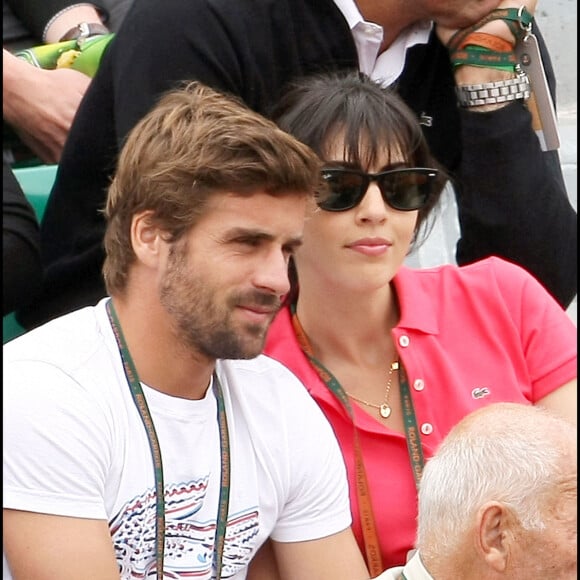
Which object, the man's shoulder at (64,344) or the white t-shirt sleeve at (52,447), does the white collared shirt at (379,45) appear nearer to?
the man's shoulder at (64,344)

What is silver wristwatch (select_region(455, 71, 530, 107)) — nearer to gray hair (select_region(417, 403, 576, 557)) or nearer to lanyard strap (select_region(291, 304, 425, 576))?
lanyard strap (select_region(291, 304, 425, 576))

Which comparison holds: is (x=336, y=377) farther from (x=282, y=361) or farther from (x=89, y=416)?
(x=89, y=416)

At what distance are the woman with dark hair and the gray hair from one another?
342 mm

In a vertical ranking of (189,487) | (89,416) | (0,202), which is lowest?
(189,487)

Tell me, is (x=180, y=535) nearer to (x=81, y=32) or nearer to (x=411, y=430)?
(x=411, y=430)

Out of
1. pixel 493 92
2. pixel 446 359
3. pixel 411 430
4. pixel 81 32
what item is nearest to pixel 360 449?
pixel 411 430

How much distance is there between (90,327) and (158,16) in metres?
0.72

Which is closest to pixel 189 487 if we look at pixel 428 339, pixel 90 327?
pixel 90 327

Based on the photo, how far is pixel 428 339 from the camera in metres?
2.41

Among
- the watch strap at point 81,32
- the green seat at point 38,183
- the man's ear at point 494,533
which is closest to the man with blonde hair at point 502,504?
the man's ear at point 494,533

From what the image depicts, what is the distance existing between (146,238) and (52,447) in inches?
14.5

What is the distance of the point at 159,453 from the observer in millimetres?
1955

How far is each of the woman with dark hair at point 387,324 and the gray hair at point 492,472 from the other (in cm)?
34

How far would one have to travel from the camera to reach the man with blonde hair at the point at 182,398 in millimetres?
1896
